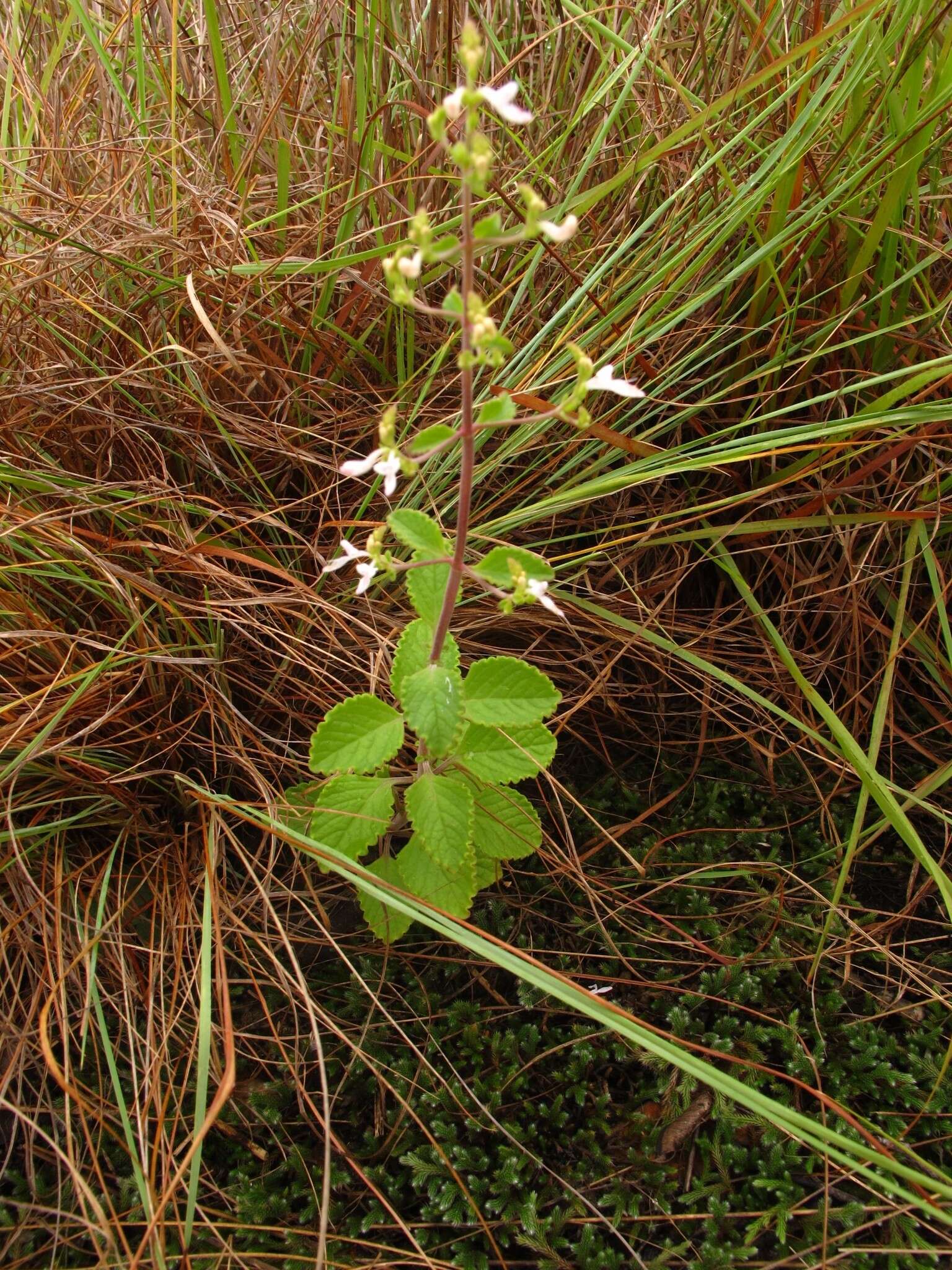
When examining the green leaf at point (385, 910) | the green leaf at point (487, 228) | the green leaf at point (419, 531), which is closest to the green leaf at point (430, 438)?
the green leaf at point (419, 531)

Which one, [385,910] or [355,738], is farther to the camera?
[385,910]

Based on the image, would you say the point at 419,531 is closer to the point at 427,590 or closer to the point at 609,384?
the point at 427,590

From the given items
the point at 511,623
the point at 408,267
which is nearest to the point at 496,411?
the point at 408,267

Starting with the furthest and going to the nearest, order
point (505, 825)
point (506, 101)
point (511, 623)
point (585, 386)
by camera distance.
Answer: point (511, 623) < point (505, 825) < point (585, 386) < point (506, 101)

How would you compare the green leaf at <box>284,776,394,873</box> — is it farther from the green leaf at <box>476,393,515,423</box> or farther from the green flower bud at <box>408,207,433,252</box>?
the green flower bud at <box>408,207,433,252</box>

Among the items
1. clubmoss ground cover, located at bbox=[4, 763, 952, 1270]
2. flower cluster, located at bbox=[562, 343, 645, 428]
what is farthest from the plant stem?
clubmoss ground cover, located at bbox=[4, 763, 952, 1270]

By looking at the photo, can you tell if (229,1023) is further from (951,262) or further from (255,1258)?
(951,262)
